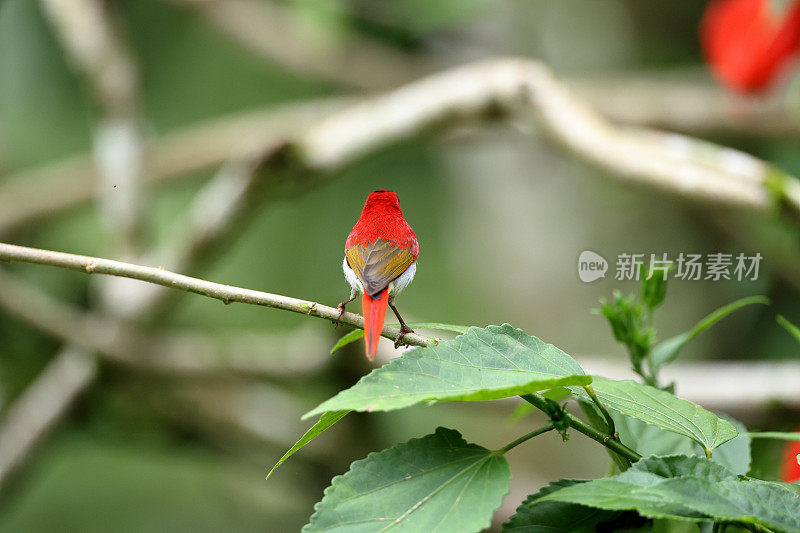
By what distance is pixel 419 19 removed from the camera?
1.85 meters

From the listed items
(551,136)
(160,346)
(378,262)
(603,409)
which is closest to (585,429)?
(603,409)

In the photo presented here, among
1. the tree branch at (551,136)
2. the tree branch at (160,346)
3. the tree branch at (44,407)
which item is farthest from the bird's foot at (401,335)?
the tree branch at (44,407)

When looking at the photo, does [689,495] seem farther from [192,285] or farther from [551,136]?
[551,136]

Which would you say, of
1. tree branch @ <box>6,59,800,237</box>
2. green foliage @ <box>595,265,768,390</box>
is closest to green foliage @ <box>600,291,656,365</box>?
green foliage @ <box>595,265,768,390</box>

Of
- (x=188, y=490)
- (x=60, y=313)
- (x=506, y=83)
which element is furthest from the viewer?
(x=188, y=490)

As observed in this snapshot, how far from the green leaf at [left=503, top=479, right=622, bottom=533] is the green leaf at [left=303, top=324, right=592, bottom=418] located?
0.16 feet

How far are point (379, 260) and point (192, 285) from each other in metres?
0.09

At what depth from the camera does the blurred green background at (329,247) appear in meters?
1.60

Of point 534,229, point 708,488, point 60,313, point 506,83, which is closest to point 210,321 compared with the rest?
point 60,313

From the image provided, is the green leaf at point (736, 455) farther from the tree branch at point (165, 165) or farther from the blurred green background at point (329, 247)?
the tree branch at point (165, 165)

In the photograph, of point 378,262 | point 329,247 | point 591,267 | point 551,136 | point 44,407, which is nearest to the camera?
point 378,262

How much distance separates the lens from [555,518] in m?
0.29

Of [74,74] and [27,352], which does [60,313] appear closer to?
[27,352]

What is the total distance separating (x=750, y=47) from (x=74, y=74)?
81.7 inches
